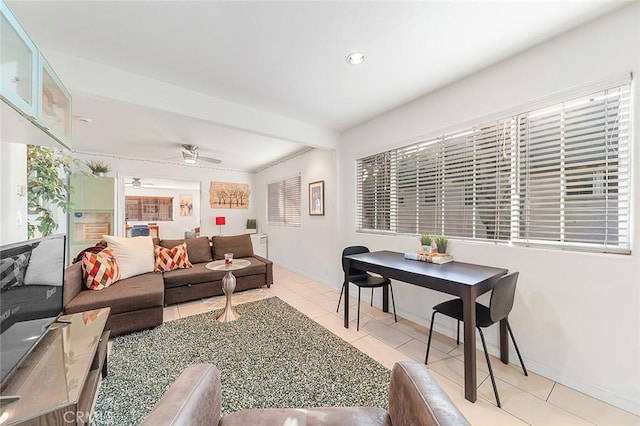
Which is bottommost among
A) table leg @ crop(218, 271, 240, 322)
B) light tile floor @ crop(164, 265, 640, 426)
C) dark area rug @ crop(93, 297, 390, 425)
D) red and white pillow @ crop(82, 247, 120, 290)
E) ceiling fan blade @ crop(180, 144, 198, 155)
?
light tile floor @ crop(164, 265, 640, 426)

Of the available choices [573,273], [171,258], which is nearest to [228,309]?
[171,258]

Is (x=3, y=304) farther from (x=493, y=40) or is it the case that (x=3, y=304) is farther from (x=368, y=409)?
(x=493, y=40)

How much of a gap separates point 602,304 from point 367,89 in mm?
2549

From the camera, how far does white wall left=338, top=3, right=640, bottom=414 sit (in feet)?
4.97

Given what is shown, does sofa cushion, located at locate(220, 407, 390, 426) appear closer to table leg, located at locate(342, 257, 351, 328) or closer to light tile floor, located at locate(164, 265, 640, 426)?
light tile floor, located at locate(164, 265, 640, 426)

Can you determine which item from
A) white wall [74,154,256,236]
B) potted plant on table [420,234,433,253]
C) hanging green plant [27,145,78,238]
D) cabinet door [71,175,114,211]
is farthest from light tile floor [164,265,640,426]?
white wall [74,154,256,236]

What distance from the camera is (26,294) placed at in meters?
1.21

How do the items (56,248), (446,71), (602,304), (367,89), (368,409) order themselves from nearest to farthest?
(368,409), (56,248), (602,304), (446,71), (367,89)

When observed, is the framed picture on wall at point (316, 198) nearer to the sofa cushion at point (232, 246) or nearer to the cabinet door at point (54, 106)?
the sofa cushion at point (232, 246)

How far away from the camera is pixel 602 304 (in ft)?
5.26

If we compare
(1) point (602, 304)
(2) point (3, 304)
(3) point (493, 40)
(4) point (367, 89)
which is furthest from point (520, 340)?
(2) point (3, 304)

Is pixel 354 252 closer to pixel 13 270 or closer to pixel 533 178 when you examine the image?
pixel 533 178

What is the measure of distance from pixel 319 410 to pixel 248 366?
3.65ft

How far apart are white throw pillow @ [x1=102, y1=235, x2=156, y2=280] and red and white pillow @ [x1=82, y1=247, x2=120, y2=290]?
18 cm
